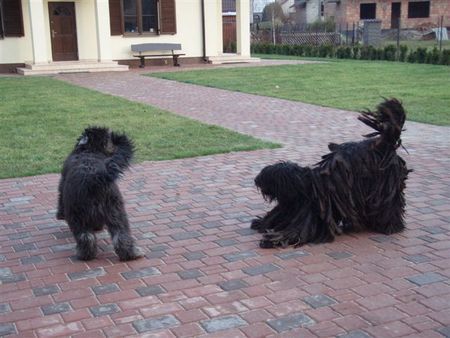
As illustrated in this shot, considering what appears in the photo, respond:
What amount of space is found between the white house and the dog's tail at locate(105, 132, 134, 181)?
787 inches

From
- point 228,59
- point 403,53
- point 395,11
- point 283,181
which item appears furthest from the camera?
point 395,11

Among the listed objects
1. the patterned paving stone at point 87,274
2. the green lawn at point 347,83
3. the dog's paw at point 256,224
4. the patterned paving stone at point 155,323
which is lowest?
the patterned paving stone at point 87,274

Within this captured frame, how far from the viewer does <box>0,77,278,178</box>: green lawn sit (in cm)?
834

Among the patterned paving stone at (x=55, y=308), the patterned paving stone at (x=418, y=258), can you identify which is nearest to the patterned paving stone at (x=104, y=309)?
the patterned paving stone at (x=55, y=308)

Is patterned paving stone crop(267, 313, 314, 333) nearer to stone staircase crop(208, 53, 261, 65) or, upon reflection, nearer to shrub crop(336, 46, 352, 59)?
stone staircase crop(208, 53, 261, 65)

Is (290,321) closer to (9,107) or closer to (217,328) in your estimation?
(217,328)

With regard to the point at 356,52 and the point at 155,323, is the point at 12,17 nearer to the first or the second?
the point at 356,52

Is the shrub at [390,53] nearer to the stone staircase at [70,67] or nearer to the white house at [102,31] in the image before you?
the white house at [102,31]

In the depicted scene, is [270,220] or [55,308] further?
[270,220]

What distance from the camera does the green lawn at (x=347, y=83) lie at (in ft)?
42.7

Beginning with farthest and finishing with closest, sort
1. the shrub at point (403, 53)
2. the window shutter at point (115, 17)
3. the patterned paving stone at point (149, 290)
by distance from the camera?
1. the shrub at point (403, 53)
2. the window shutter at point (115, 17)
3. the patterned paving stone at point (149, 290)

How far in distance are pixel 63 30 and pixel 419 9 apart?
40.0 metres

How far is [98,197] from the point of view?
442cm

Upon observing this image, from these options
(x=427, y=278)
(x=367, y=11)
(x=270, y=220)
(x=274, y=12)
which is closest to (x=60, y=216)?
(x=270, y=220)
